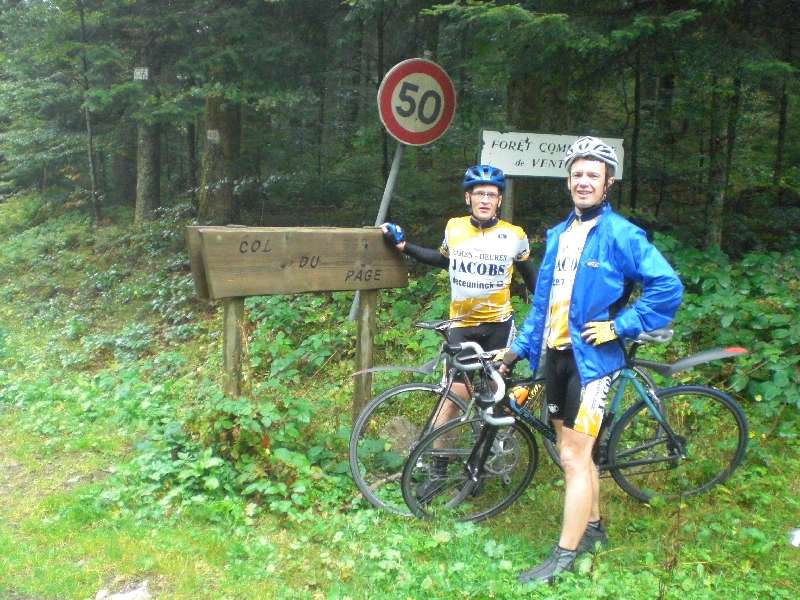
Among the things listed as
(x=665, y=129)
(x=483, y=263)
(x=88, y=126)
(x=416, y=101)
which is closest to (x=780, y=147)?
(x=665, y=129)

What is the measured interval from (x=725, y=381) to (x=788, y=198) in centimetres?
518

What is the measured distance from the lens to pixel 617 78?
7.68 metres

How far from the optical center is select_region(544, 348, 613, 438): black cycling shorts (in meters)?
3.62

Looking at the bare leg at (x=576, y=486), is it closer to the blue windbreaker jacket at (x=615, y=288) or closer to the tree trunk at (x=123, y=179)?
the blue windbreaker jacket at (x=615, y=288)

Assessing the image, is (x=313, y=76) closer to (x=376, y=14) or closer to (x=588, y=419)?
(x=376, y=14)

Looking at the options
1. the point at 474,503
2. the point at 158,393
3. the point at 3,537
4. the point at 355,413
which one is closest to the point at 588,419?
the point at 474,503

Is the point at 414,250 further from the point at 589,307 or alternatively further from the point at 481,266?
the point at 589,307

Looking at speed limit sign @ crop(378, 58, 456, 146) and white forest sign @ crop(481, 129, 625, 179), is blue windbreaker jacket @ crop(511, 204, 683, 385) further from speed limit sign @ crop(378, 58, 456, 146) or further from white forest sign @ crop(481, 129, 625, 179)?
speed limit sign @ crop(378, 58, 456, 146)

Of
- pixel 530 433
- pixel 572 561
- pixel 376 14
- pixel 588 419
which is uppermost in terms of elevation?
pixel 376 14

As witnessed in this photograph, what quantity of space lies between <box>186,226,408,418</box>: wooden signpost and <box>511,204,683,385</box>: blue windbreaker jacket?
69.1 inches

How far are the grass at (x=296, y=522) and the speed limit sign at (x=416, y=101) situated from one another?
2.12 meters

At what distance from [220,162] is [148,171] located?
14.2 feet

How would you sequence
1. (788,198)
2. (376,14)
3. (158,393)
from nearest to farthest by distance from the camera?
1. (158,393)
2. (376,14)
3. (788,198)

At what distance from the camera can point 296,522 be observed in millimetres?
4148
